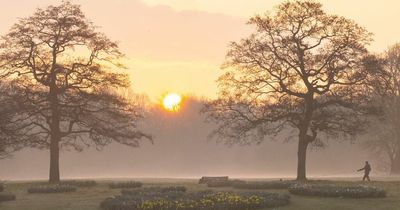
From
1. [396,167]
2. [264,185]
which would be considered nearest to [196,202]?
[264,185]

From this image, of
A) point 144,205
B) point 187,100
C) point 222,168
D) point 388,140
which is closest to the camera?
point 144,205

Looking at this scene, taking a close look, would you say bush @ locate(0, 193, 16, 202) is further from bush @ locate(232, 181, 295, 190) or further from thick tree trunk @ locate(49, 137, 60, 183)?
thick tree trunk @ locate(49, 137, 60, 183)

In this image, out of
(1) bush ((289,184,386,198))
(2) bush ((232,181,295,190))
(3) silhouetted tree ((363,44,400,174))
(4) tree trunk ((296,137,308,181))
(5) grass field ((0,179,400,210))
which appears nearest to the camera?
(5) grass field ((0,179,400,210))

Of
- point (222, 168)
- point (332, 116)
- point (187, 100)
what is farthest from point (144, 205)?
point (187, 100)

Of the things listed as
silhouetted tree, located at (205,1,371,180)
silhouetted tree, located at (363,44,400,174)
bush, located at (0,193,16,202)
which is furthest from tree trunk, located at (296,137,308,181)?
silhouetted tree, located at (363,44,400,174)

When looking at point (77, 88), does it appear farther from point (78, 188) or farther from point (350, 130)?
point (350, 130)

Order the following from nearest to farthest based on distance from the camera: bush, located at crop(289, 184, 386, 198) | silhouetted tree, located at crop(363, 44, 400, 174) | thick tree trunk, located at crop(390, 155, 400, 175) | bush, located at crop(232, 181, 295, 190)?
bush, located at crop(289, 184, 386, 198) < bush, located at crop(232, 181, 295, 190) < silhouetted tree, located at crop(363, 44, 400, 174) < thick tree trunk, located at crop(390, 155, 400, 175)

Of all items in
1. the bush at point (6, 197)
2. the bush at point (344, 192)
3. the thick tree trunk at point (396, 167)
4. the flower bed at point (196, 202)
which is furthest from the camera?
the thick tree trunk at point (396, 167)

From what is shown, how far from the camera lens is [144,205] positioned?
24.2 meters

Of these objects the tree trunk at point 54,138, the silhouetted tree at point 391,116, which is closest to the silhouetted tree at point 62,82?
the tree trunk at point 54,138

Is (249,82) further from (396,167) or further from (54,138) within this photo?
(396,167)

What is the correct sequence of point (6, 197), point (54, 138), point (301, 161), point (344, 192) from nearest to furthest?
point (344, 192), point (6, 197), point (301, 161), point (54, 138)

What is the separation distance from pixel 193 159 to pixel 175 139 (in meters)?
6.48

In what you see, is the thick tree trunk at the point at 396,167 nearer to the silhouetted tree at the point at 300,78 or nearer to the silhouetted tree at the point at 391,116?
the silhouetted tree at the point at 391,116
